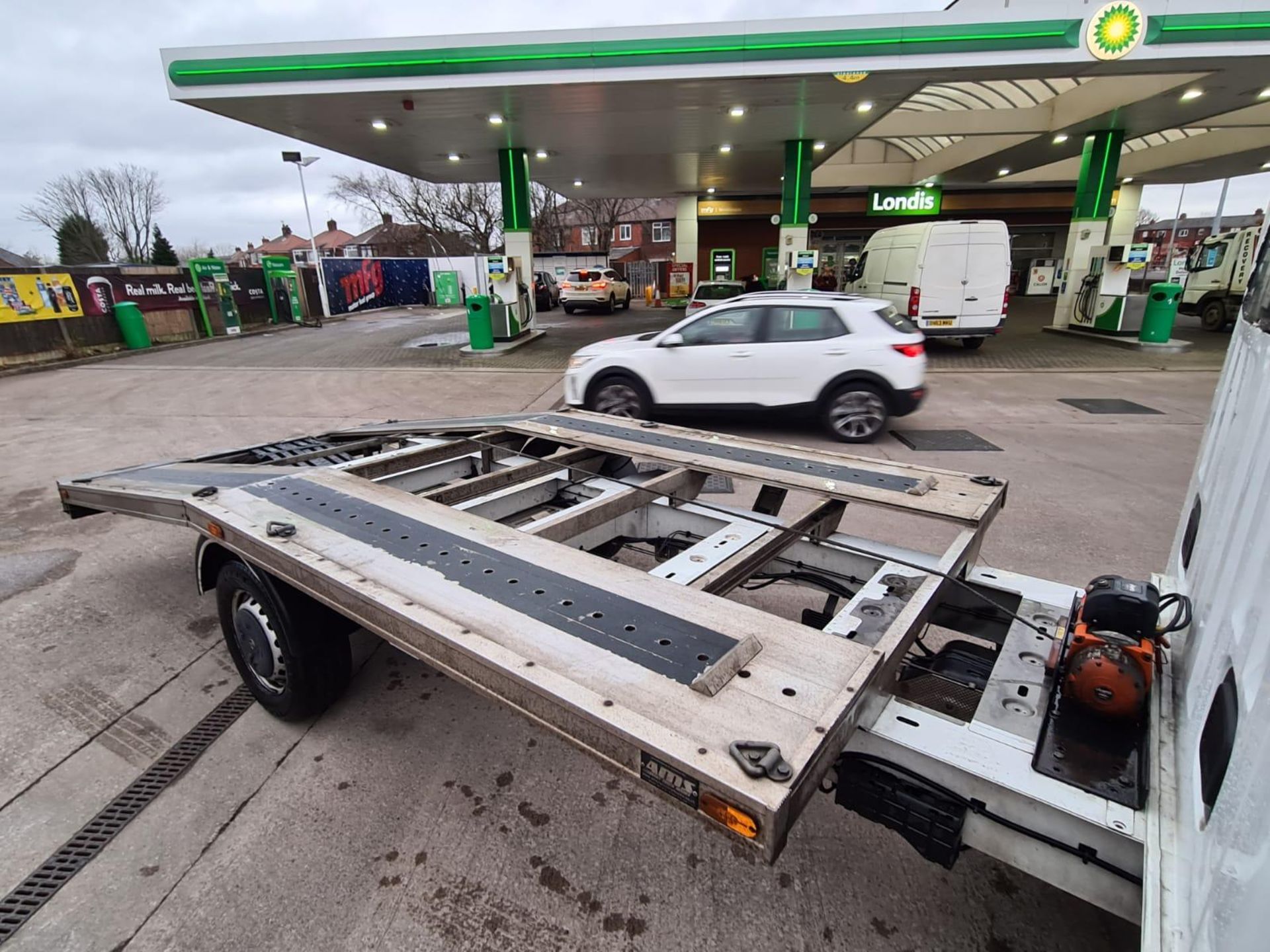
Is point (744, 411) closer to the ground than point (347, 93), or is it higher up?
closer to the ground

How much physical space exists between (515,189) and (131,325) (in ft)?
34.0

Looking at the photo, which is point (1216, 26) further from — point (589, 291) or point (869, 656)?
point (589, 291)

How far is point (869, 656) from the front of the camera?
1.58 m

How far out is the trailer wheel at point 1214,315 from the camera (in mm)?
17062

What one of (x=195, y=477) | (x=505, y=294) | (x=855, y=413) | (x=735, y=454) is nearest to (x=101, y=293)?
(x=505, y=294)

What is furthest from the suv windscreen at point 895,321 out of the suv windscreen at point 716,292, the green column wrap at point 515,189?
the green column wrap at point 515,189

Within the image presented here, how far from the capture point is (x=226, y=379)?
12039 millimetres

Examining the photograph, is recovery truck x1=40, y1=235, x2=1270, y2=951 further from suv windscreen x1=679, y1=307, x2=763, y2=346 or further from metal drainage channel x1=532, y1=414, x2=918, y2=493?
suv windscreen x1=679, y1=307, x2=763, y2=346

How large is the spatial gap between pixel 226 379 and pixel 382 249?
52.0 meters

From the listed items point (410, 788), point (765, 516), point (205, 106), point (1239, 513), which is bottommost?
point (410, 788)

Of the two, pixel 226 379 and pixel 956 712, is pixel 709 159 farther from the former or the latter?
pixel 956 712

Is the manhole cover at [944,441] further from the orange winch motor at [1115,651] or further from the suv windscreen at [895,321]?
the orange winch motor at [1115,651]

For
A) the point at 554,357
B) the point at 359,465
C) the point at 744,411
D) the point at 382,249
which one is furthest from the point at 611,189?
the point at 382,249

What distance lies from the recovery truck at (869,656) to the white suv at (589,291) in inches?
921
